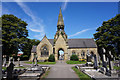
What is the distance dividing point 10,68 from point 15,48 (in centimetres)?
2264

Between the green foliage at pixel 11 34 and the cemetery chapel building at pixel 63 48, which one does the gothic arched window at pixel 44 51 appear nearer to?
the cemetery chapel building at pixel 63 48

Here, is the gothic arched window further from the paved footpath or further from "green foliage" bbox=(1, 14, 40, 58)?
the paved footpath

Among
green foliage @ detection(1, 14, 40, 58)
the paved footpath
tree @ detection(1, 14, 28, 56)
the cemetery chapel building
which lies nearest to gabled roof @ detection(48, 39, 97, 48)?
the cemetery chapel building

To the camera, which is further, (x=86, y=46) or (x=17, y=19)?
(x=86, y=46)

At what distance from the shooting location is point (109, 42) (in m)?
29.8

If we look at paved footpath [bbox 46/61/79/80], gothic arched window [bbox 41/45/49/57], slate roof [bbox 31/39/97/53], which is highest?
slate roof [bbox 31/39/97/53]

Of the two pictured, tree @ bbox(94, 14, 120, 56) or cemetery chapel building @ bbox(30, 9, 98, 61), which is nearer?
tree @ bbox(94, 14, 120, 56)

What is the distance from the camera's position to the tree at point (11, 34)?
997 inches

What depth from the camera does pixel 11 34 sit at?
25.7 m

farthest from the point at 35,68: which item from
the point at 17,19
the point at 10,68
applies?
the point at 17,19

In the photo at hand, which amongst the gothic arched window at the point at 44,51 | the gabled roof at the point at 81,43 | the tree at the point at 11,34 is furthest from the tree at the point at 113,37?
the tree at the point at 11,34

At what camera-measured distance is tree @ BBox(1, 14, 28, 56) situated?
2531cm

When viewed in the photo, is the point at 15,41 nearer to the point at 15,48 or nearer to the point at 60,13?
the point at 15,48

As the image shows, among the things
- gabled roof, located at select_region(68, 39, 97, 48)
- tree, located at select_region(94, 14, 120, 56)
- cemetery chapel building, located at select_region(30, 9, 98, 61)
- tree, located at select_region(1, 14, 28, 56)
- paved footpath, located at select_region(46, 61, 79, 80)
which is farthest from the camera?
gabled roof, located at select_region(68, 39, 97, 48)
